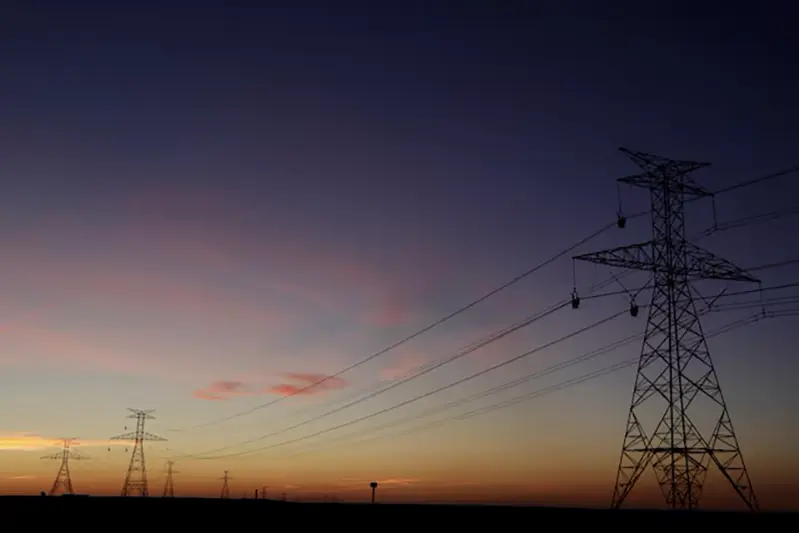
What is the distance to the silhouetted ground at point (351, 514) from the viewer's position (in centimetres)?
3912

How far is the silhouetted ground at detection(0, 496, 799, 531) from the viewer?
3912 cm

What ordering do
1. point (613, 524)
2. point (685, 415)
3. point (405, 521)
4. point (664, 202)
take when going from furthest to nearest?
point (664, 202), point (685, 415), point (405, 521), point (613, 524)

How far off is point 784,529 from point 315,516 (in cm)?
2853

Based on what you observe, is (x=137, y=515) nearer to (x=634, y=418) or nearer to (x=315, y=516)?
(x=315, y=516)

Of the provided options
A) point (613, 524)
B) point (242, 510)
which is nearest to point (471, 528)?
point (613, 524)

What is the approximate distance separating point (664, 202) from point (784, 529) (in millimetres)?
26545

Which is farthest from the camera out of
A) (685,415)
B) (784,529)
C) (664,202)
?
(664,202)

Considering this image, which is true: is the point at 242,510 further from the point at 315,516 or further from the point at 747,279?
the point at 747,279

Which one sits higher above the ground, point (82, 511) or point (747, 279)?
point (747, 279)

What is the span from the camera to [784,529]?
34000mm

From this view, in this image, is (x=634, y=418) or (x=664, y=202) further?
(x=664, y=202)

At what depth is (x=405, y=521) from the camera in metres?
44.9

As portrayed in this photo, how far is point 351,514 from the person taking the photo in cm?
5050

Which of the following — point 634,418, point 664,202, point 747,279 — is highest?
point 664,202
